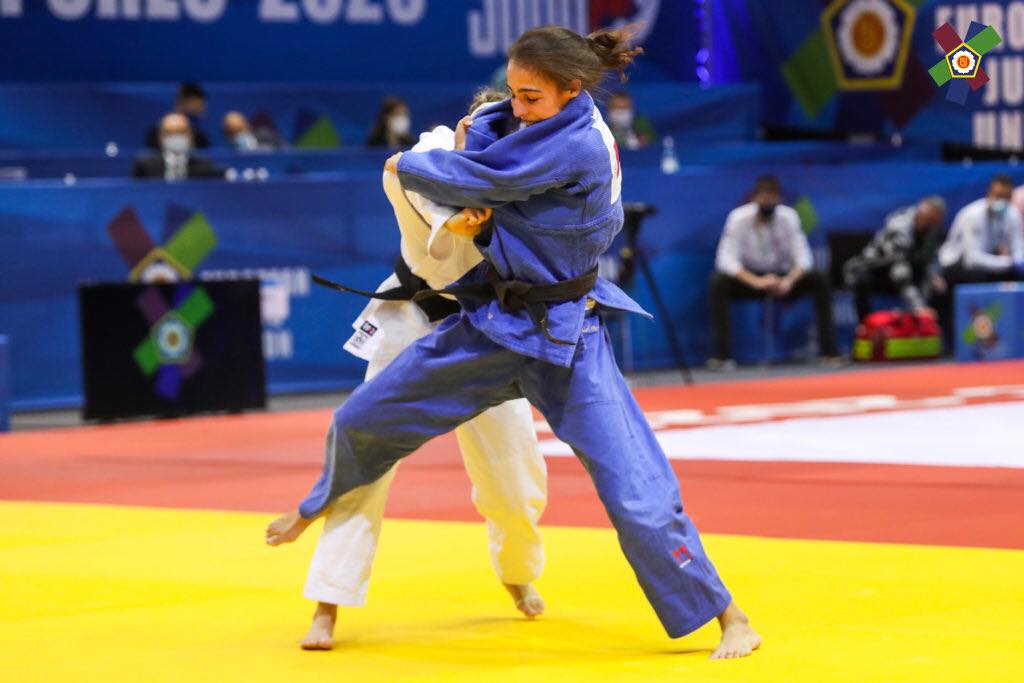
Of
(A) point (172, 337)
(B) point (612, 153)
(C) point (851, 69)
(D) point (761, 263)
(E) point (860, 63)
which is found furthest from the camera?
(C) point (851, 69)

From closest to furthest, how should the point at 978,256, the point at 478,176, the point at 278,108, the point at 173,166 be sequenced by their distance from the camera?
the point at 478,176 → the point at 173,166 → the point at 978,256 → the point at 278,108

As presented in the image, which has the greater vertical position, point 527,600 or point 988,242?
point 988,242

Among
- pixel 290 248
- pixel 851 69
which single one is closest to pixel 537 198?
pixel 290 248

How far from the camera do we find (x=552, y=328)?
14.2ft

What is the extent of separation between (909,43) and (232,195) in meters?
→ 9.08

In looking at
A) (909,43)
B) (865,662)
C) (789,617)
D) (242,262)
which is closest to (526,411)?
(789,617)

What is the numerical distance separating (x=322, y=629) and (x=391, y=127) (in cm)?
1143

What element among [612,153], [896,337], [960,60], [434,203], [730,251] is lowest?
[896,337]

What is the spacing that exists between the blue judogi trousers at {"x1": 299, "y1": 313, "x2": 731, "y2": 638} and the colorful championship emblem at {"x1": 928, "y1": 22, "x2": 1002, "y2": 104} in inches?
53.3

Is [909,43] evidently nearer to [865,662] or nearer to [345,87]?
[345,87]

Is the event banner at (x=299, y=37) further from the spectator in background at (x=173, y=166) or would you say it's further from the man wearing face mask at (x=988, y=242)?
the man wearing face mask at (x=988, y=242)

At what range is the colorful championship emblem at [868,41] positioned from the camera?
19.6 metres

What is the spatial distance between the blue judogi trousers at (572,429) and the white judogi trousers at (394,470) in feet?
0.35

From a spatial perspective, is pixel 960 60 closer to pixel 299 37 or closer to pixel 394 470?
pixel 394 470
